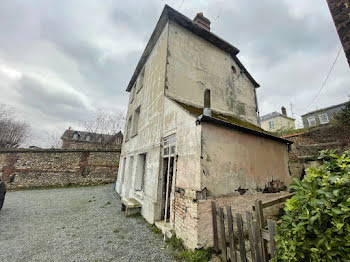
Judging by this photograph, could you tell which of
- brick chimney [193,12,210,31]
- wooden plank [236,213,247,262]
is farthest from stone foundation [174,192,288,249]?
brick chimney [193,12,210,31]

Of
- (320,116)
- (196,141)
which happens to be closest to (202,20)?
(196,141)

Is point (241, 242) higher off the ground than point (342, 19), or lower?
lower

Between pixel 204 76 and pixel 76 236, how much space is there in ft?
27.2

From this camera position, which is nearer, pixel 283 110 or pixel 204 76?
pixel 204 76

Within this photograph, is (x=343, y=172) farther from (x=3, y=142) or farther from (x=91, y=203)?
(x=3, y=142)

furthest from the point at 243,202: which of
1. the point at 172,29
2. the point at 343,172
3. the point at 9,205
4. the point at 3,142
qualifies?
the point at 3,142

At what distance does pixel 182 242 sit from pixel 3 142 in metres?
30.2

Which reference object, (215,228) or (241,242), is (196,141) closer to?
(215,228)

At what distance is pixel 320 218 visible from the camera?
53.1 inches

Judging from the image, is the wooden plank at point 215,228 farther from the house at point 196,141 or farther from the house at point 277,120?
the house at point 277,120

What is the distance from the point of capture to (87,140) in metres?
35.5

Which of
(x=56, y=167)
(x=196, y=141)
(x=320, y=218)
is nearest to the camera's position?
(x=320, y=218)

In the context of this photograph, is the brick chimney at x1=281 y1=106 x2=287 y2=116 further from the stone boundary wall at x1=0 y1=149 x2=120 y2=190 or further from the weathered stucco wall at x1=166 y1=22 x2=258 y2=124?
the stone boundary wall at x1=0 y1=149 x2=120 y2=190

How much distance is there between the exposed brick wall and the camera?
3.63 m
